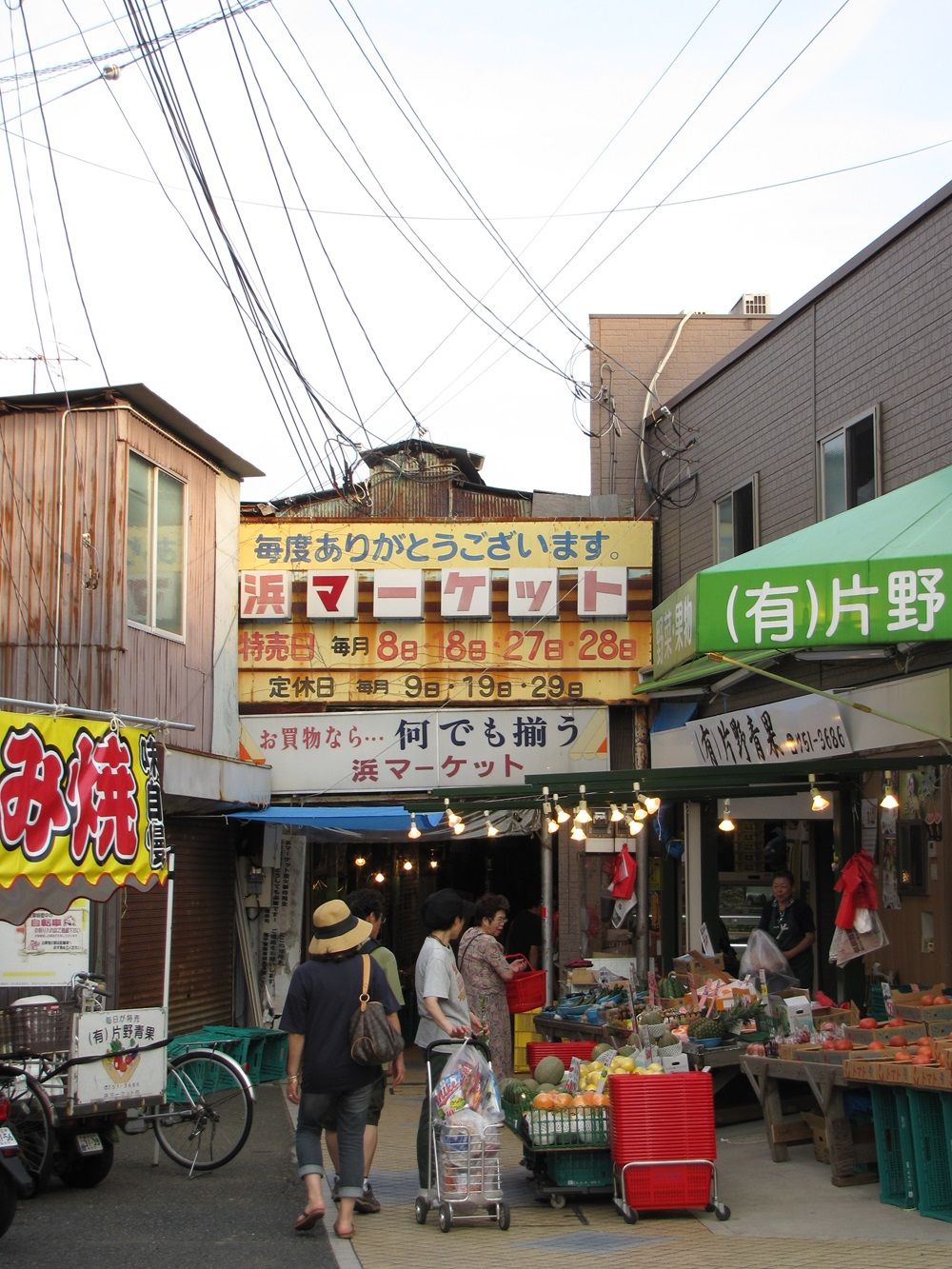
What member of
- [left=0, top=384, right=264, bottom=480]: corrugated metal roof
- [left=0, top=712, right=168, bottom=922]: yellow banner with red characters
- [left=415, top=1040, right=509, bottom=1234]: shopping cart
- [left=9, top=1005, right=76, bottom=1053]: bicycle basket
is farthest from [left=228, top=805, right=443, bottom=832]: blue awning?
[left=415, top=1040, right=509, bottom=1234]: shopping cart

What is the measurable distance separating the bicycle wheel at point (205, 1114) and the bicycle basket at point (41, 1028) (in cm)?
91

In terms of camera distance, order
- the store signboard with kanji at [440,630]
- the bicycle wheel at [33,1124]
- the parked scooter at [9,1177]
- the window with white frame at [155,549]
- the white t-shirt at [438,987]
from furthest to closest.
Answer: the store signboard with kanji at [440,630] < the window with white frame at [155,549] < the white t-shirt at [438,987] < the bicycle wheel at [33,1124] < the parked scooter at [9,1177]

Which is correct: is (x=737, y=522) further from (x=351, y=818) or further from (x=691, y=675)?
(x=351, y=818)

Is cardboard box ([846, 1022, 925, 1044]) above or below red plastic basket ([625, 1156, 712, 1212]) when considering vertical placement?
above

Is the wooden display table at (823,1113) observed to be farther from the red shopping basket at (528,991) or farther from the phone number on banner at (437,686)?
the phone number on banner at (437,686)

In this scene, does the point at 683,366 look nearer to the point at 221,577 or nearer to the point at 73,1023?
the point at 221,577

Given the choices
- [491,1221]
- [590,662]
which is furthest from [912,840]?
[590,662]

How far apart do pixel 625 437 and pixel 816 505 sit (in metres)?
6.12

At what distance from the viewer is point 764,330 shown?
52.4 feet

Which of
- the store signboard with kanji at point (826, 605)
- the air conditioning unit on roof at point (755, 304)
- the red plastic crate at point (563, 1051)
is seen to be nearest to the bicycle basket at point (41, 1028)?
the red plastic crate at point (563, 1051)

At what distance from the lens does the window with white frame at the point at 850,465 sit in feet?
44.5

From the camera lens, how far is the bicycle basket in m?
9.25

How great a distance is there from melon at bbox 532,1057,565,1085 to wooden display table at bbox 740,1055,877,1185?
1.48 meters

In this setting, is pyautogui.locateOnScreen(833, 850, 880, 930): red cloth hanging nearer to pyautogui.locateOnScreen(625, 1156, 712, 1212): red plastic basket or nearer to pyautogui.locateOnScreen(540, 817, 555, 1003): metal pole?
pyautogui.locateOnScreen(625, 1156, 712, 1212): red plastic basket
